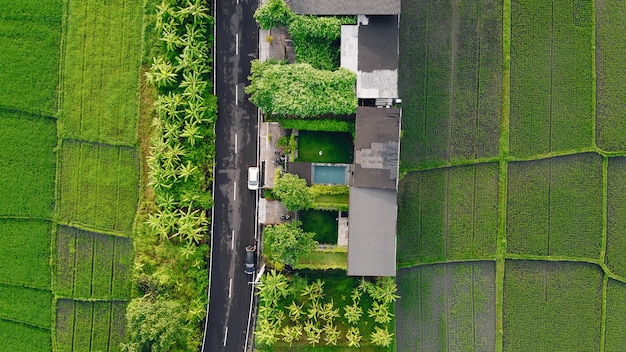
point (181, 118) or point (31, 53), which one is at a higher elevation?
point (31, 53)

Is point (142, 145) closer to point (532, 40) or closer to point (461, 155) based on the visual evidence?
point (461, 155)

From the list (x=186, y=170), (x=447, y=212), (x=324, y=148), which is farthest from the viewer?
(x=447, y=212)

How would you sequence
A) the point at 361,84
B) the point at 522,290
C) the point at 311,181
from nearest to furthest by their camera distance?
the point at 361,84 < the point at 311,181 < the point at 522,290

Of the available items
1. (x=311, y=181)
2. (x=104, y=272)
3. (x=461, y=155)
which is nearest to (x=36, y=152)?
(x=104, y=272)

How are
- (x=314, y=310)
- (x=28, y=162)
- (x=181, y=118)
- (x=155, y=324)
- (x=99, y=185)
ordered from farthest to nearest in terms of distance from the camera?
(x=28, y=162) → (x=99, y=185) → (x=314, y=310) → (x=181, y=118) → (x=155, y=324)

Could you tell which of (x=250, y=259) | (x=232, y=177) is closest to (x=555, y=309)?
(x=250, y=259)

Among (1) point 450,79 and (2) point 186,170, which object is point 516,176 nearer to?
(1) point 450,79

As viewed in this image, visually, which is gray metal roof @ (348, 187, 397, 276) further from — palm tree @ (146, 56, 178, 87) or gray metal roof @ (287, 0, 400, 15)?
palm tree @ (146, 56, 178, 87)

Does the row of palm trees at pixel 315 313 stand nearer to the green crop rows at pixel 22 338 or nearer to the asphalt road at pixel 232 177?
the asphalt road at pixel 232 177
